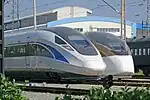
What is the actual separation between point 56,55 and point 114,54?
10.2ft

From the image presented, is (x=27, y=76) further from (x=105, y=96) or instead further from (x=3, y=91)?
(x=105, y=96)

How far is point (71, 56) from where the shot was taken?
19141mm

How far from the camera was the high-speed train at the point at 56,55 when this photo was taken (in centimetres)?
1911

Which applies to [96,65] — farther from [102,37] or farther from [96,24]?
[96,24]

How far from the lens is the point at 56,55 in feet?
64.7

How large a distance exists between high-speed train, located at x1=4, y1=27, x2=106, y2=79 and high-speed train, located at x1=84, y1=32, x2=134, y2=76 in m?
0.79

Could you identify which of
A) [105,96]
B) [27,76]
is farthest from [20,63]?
[105,96]

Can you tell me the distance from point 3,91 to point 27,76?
53.0ft

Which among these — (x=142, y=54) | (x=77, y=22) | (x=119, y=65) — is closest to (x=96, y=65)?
(x=119, y=65)

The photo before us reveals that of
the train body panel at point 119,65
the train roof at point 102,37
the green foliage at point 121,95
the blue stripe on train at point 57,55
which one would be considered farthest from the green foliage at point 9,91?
the train roof at point 102,37

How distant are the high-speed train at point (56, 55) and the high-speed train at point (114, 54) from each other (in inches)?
31.2

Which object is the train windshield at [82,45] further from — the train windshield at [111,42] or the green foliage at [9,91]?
the green foliage at [9,91]

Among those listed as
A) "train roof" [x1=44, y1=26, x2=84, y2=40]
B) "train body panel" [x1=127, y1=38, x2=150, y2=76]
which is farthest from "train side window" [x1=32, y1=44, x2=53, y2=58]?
"train body panel" [x1=127, y1=38, x2=150, y2=76]

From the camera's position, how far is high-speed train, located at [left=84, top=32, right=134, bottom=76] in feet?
67.7
